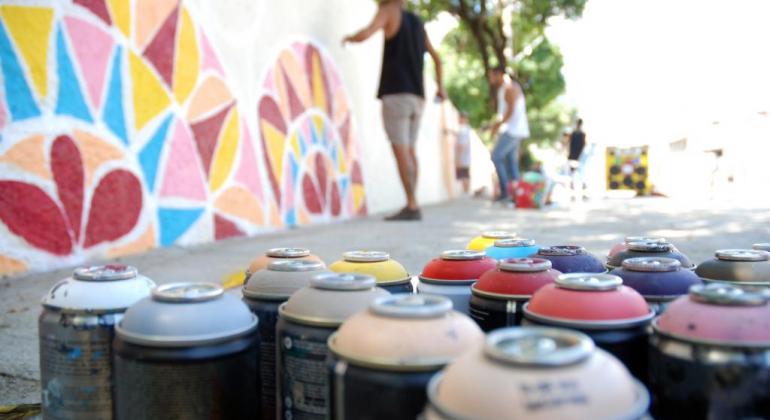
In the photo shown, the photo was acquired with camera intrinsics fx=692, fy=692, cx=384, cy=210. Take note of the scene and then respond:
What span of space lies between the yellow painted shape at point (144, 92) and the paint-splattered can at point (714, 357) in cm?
383

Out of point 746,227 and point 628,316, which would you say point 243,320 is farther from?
point 746,227

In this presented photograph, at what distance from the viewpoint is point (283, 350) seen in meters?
1.41

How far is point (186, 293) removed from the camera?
141 centimetres

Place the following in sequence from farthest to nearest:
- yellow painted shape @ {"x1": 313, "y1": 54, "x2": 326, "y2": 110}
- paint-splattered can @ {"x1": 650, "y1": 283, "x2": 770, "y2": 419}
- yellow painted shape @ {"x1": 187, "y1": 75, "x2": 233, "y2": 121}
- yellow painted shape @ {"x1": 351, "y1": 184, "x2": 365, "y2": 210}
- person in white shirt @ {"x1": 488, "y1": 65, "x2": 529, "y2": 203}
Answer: person in white shirt @ {"x1": 488, "y1": 65, "x2": 529, "y2": 203}
yellow painted shape @ {"x1": 351, "y1": 184, "x2": 365, "y2": 210}
yellow painted shape @ {"x1": 313, "y1": 54, "x2": 326, "y2": 110}
yellow painted shape @ {"x1": 187, "y1": 75, "x2": 233, "y2": 121}
paint-splattered can @ {"x1": 650, "y1": 283, "x2": 770, "y2": 419}

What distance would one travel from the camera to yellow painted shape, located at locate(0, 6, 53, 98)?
352cm

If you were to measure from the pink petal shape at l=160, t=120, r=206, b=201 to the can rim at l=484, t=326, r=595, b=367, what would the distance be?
3844 mm

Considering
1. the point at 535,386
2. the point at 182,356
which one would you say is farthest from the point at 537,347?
the point at 182,356

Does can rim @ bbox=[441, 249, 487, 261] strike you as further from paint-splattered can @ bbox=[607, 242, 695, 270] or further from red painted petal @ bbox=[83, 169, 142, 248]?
red painted petal @ bbox=[83, 169, 142, 248]

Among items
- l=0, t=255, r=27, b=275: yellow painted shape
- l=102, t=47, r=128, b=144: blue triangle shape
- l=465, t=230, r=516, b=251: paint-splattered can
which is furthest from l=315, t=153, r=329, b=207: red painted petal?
l=465, t=230, r=516, b=251: paint-splattered can

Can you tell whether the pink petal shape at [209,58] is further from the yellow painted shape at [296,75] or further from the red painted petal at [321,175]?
the red painted petal at [321,175]

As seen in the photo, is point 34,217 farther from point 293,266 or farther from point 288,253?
point 293,266

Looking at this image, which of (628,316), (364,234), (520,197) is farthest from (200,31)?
(520,197)

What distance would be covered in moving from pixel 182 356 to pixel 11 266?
102 inches

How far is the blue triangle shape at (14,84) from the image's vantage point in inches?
137
